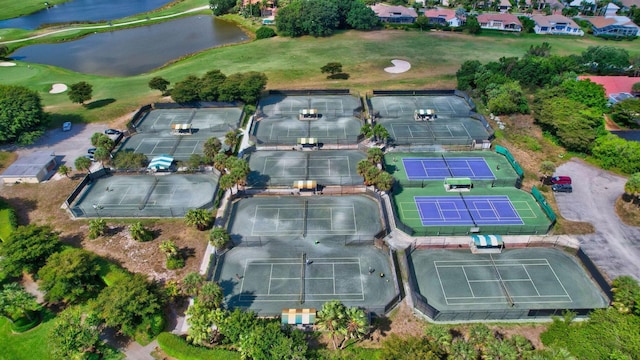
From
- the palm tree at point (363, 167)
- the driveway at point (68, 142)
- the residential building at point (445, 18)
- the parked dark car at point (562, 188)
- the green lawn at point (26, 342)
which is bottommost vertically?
the green lawn at point (26, 342)

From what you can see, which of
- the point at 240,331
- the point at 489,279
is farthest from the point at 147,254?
the point at 489,279

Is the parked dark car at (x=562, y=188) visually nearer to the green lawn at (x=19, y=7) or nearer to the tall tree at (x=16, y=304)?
the tall tree at (x=16, y=304)

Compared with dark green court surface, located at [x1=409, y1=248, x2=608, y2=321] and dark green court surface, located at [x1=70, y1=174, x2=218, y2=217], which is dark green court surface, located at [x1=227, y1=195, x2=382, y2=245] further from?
dark green court surface, located at [x1=409, y1=248, x2=608, y2=321]

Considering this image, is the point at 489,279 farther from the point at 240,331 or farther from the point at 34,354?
the point at 34,354

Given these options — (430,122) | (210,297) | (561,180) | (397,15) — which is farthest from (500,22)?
(210,297)

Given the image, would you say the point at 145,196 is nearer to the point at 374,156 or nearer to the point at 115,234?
A: the point at 115,234

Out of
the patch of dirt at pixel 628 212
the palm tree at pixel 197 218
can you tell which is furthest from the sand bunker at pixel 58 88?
the patch of dirt at pixel 628 212

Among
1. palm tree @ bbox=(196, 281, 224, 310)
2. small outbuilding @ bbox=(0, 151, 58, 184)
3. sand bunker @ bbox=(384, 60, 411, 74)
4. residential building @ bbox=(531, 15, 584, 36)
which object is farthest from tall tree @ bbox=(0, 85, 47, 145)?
residential building @ bbox=(531, 15, 584, 36)
